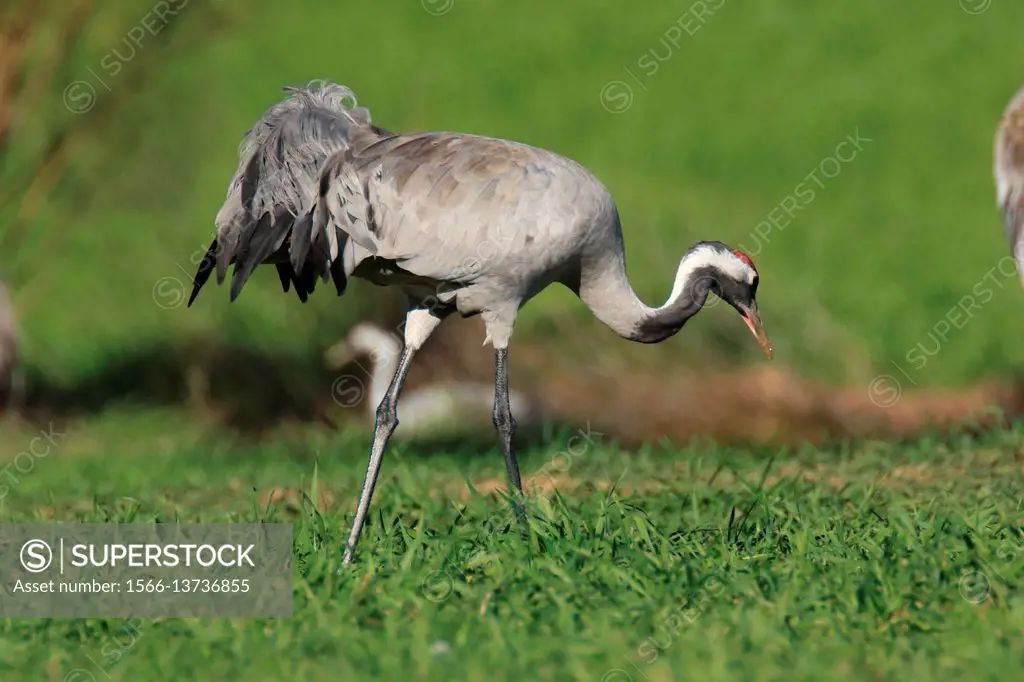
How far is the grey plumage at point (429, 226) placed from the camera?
5.88 m

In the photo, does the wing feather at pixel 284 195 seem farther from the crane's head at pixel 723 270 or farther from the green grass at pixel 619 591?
the crane's head at pixel 723 270

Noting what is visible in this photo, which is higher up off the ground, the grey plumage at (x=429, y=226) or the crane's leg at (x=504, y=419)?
the grey plumage at (x=429, y=226)

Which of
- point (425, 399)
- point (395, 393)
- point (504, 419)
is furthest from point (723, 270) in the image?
point (425, 399)

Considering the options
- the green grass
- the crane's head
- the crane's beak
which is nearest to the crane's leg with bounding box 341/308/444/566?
the green grass

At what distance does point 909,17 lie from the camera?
2114cm

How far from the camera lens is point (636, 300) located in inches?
249

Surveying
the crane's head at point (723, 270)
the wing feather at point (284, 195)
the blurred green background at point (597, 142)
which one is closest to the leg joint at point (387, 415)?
the wing feather at point (284, 195)

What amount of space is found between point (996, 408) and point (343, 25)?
15.0m

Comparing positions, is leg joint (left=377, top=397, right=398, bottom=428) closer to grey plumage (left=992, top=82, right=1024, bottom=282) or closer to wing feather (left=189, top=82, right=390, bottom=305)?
wing feather (left=189, top=82, right=390, bottom=305)

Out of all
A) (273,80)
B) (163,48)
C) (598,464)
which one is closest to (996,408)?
(598,464)

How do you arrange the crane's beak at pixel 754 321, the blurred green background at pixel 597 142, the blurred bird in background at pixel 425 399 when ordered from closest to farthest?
1. the crane's beak at pixel 754 321
2. the blurred bird in background at pixel 425 399
3. the blurred green background at pixel 597 142

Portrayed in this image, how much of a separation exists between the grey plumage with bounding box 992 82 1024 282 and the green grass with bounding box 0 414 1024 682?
3.72 feet

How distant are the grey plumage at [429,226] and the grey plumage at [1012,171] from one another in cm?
151

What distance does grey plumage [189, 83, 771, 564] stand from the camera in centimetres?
588
